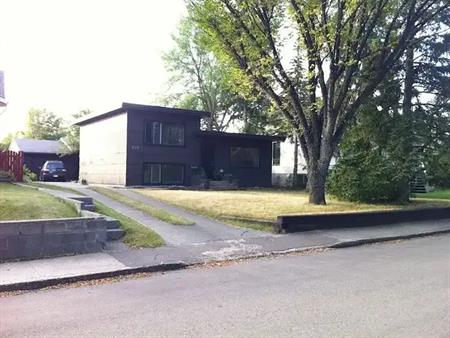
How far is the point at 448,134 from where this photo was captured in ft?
66.9

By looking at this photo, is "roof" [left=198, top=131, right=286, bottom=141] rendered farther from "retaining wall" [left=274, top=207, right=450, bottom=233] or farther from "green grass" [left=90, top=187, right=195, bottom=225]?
"retaining wall" [left=274, top=207, right=450, bottom=233]

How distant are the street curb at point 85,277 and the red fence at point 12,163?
13766mm

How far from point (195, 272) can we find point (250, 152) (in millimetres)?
23774

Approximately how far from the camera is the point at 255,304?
6441 mm

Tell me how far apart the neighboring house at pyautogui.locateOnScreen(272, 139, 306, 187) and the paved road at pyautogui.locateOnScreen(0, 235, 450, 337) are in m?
26.7

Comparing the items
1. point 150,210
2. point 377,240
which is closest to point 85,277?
point 150,210

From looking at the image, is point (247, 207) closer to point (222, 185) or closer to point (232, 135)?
point (222, 185)

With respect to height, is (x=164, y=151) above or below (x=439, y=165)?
above

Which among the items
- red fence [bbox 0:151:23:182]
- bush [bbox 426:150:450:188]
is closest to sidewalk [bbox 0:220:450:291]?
bush [bbox 426:150:450:188]

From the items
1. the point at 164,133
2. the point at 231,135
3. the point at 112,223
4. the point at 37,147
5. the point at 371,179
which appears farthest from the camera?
the point at 37,147

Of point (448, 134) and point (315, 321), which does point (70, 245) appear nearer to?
point (315, 321)

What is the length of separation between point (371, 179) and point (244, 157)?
13602mm

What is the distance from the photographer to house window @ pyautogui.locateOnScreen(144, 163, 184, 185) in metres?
26.5

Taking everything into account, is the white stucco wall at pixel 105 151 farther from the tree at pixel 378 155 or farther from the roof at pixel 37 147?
the tree at pixel 378 155
